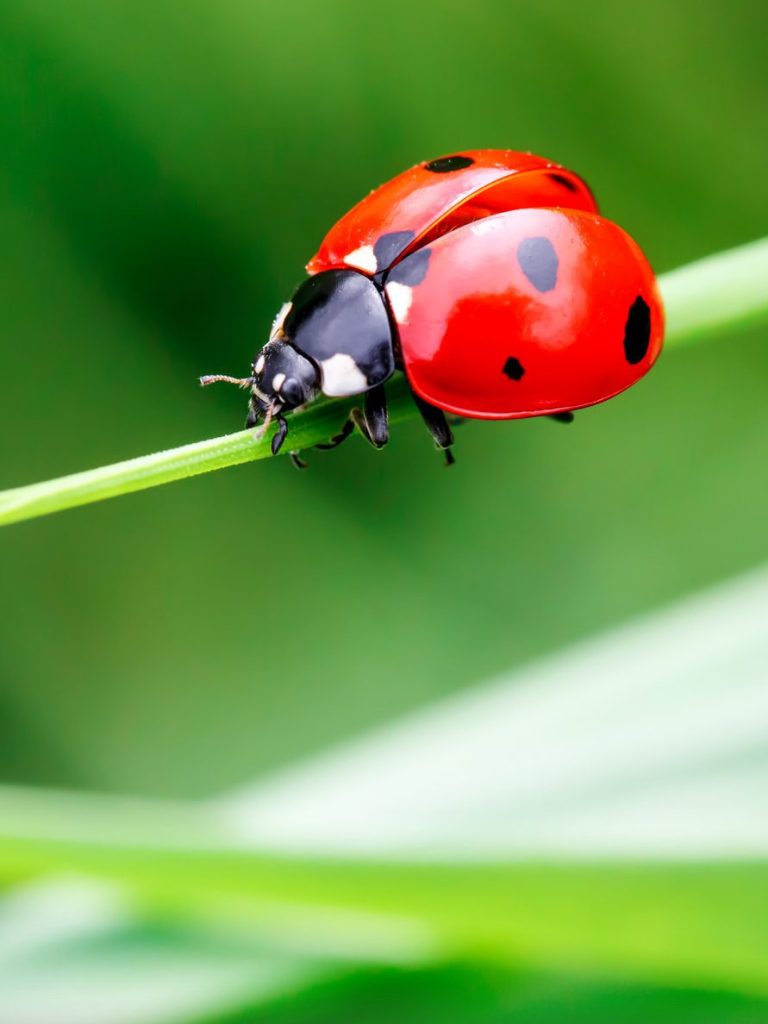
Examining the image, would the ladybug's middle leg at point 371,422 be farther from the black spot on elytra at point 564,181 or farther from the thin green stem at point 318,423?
the black spot on elytra at point 564,181

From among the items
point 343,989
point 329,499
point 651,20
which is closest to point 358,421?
point 343,989

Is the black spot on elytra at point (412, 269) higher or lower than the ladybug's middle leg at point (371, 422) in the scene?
higher

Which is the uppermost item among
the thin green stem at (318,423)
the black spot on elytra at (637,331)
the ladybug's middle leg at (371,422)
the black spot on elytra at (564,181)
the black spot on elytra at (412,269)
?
the black spot on elytra at (564,181)

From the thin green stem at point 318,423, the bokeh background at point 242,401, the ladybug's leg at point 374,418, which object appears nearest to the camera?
the thin green stem at point 318,423

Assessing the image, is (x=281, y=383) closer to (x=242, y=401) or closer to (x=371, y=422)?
(x=371, y=422)

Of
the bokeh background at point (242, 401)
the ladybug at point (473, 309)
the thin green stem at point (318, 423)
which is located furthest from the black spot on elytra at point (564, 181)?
the bokeh background at point (242, 401)

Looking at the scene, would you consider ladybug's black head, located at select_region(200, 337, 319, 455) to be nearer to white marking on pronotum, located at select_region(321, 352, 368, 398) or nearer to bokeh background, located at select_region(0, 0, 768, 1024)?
white marking on pronotum, located at select_region(321, 352, 368, 398)
